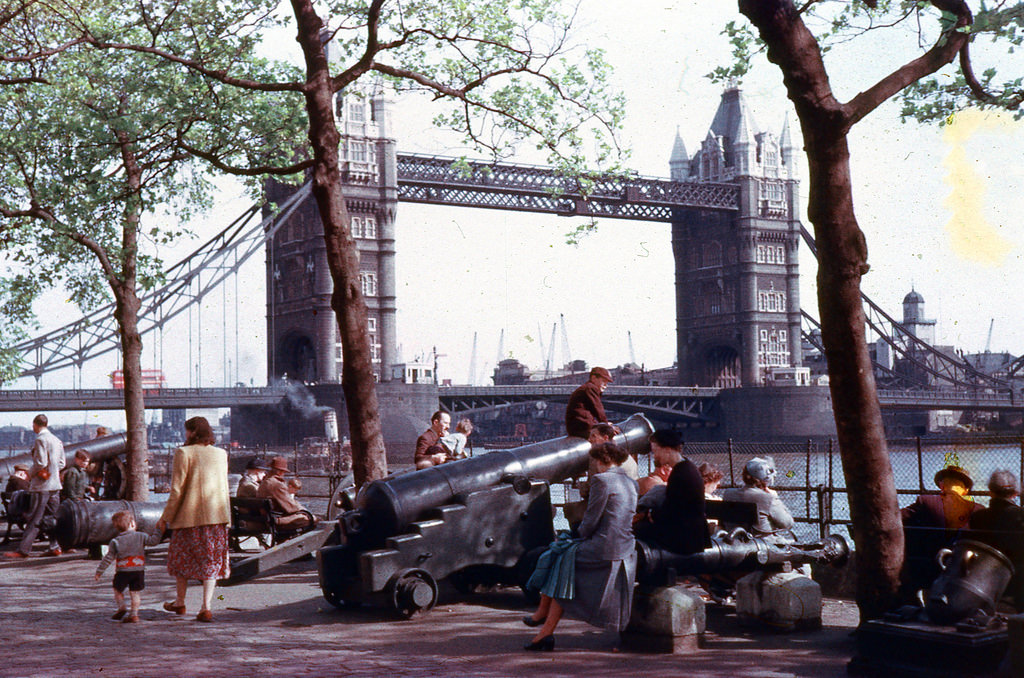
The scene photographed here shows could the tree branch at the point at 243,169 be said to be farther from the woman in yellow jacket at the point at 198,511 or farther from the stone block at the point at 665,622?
the stone block at the point at 665,622

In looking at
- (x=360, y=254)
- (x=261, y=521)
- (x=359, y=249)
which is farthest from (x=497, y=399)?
(x=261, y=521)

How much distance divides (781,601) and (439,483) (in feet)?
8.98

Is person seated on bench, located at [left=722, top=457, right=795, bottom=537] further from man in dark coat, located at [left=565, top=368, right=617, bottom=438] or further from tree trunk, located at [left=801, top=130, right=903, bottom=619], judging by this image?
man in dark coat, located at [left=565, top=368, right=617, bottom=438]

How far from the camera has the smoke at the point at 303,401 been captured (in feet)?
220

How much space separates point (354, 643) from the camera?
773 centimetres

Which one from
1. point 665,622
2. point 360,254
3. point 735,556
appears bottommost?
point 665,622

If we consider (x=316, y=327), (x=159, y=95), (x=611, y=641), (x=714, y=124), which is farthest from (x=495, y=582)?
(x=714, y=124)

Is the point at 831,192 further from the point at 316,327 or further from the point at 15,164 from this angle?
the point at 316,327

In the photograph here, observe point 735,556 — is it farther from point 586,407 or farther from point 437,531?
point 586,407

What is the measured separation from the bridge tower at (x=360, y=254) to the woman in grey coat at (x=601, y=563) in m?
65.2

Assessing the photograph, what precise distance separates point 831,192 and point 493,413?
10388 centimetres

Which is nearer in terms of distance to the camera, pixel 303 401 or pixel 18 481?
pixel 18 481

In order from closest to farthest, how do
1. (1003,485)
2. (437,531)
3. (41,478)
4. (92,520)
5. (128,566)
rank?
1. (1003,485)
2. (437,531)
3. (128,566)
4. (92,520)
5. (41,478)

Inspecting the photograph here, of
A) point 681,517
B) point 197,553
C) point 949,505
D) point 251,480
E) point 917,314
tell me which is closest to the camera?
point 681,517
